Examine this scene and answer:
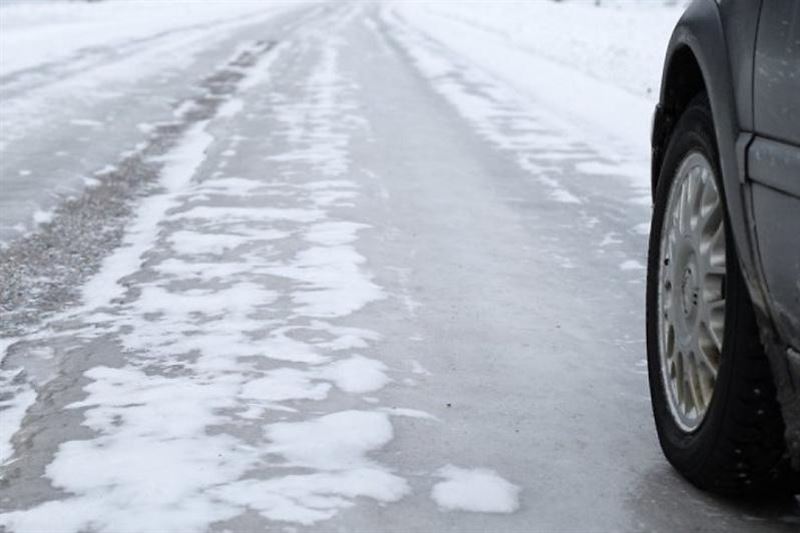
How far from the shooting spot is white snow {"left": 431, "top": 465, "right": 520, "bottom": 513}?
118 inches

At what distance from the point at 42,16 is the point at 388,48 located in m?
14.3

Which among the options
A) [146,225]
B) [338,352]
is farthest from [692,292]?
[146,225]

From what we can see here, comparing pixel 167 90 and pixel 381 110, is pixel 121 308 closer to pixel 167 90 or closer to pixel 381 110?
pixel 381 110

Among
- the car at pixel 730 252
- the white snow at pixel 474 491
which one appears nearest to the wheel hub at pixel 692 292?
the car at pixel 730 252

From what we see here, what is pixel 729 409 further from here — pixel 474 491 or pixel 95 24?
pixel 95 24

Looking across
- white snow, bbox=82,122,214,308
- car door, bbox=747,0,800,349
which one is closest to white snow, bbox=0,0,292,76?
white snow, bbox=82,122,214,308

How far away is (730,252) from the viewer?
2.78m

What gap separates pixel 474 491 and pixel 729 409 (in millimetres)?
700

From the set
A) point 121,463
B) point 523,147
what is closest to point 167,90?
point 523,147

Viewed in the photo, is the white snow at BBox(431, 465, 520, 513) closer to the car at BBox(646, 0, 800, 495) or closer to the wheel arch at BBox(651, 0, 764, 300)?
the car at BBox(646, 0, 800, 495)

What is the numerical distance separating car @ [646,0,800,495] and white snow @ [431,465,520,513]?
17.1 inches

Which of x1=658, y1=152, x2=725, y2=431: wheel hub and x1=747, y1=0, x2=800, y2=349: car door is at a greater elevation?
x1=747, y1=0, x2=800, y2=349: car door

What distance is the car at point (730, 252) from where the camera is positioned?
2480 millimetres

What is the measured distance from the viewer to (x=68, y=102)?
13.3 metres
